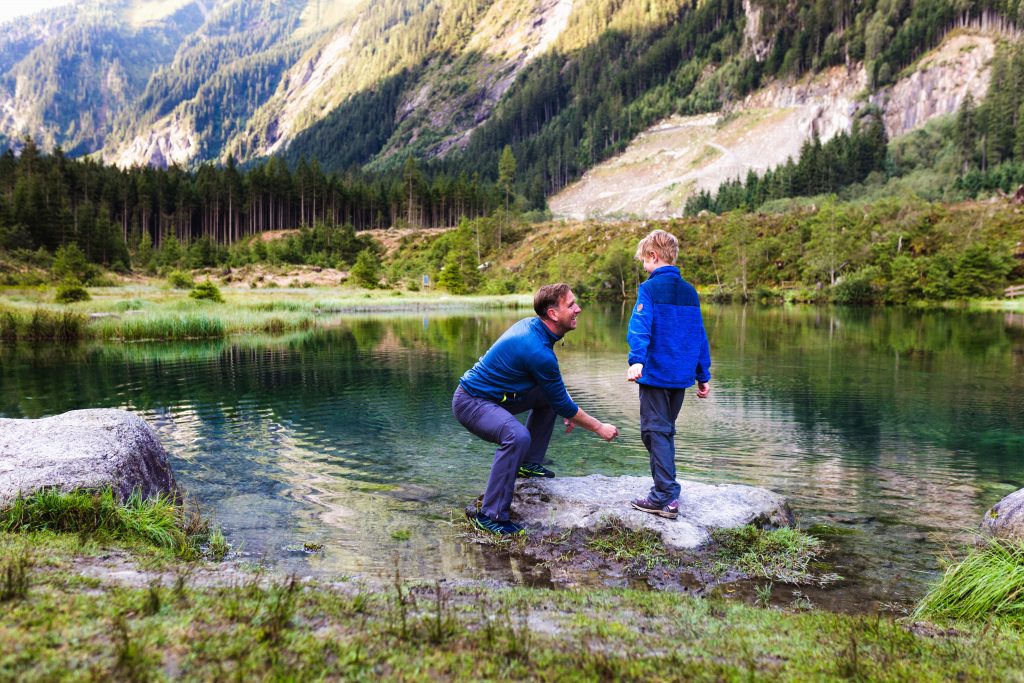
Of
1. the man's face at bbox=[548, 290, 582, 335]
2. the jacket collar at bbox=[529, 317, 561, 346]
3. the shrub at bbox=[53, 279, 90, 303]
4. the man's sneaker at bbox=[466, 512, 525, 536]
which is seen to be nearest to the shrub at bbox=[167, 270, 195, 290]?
the shrub at bbox=[53, 279, 90, 303]

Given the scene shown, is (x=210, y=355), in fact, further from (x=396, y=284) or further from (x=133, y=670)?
(x=396, y=284)

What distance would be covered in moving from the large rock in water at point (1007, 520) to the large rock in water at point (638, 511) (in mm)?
1860

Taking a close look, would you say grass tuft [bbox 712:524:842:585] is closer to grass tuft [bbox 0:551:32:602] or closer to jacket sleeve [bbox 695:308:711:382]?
jacket sleeve [bbox 695:308:711:382]

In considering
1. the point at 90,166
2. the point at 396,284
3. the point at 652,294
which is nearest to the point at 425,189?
the point at 396,284

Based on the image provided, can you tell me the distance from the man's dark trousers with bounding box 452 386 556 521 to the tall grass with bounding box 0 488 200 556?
9.96 ft

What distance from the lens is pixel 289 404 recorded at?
1672 centimetres

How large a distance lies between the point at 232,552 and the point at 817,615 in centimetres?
551

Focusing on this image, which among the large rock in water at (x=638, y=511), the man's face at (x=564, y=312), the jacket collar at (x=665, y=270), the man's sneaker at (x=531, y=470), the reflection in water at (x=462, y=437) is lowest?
the reflection in water at (x=462, y=437)

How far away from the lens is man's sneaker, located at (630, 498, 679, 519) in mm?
6914

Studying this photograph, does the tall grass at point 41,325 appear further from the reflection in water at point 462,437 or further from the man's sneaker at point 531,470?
the man's sneaker at point 531,470

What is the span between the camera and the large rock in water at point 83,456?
6512 mm

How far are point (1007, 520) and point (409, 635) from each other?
579 cm

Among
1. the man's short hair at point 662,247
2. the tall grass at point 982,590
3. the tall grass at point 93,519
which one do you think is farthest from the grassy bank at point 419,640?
the man's short hair at point 662,247

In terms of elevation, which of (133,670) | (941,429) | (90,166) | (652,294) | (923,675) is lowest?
(941,429)
